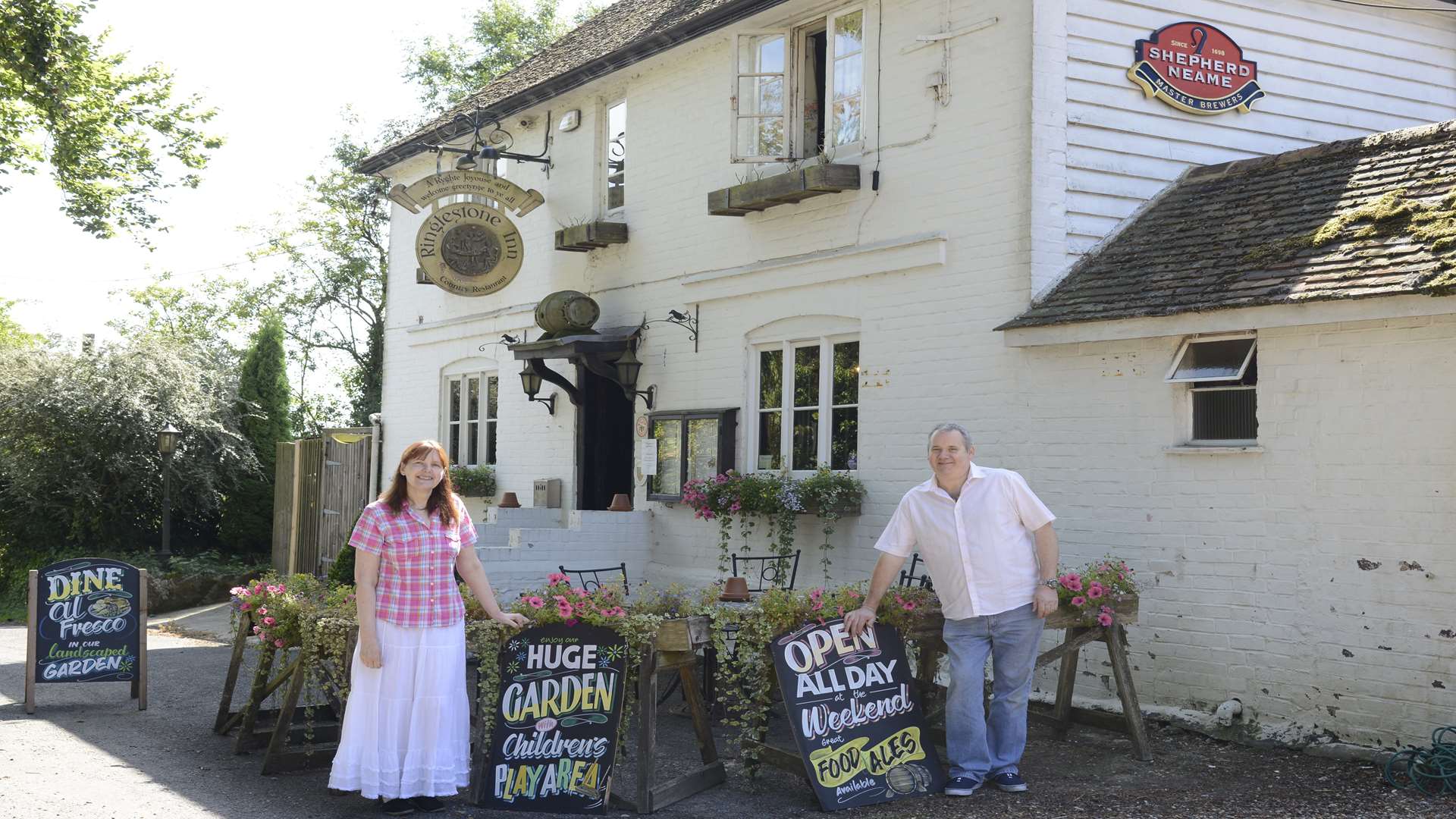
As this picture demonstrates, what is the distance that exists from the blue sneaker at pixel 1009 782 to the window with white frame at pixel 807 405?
443 centimetres

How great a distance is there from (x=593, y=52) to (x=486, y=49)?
19195 millimetres

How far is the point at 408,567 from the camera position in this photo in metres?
6.48

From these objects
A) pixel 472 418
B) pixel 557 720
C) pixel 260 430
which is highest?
pixel 472 418

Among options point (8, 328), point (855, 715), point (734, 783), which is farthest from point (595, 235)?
point (8, 328)

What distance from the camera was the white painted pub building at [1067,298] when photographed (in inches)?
312

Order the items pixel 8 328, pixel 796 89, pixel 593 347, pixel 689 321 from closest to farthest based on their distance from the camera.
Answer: pixel 796 89, pixel 689 321, pixel 593 347, pixel 8 328

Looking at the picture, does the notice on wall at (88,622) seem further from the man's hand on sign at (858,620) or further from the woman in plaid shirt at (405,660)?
the man's hand on sign at (858,620)

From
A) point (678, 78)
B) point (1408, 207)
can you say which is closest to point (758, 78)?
point (678, 78)

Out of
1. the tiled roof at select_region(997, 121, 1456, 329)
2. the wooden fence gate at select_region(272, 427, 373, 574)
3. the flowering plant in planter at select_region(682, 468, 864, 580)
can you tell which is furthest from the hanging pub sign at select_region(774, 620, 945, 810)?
the wooden fence gate at select_region(272, 427, 373, 574)

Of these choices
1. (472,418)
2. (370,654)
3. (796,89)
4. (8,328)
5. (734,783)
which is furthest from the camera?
(8,328)

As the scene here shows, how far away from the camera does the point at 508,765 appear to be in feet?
22.1

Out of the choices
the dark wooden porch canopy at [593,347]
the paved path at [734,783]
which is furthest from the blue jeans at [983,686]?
the dark wooden porch canopy at [593,347]

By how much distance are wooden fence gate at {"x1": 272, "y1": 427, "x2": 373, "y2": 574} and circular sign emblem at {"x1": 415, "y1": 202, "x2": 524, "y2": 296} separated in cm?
438

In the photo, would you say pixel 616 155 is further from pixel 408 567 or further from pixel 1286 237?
pixel 408 567
